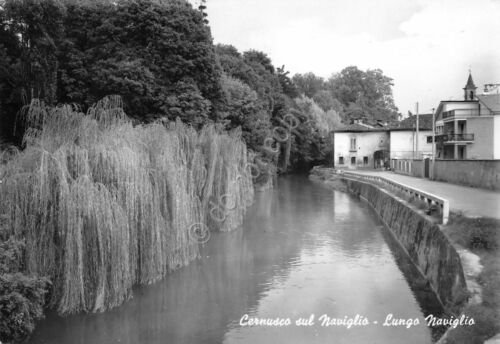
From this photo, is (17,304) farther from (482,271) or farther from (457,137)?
(457,137)

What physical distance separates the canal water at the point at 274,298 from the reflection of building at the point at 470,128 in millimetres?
26226

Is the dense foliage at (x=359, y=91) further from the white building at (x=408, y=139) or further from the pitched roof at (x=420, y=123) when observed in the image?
the white building at (x=408, y=139)

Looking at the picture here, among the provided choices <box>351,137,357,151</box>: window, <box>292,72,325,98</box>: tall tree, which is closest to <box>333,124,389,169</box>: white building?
<box>351,137,357,151</box>: window

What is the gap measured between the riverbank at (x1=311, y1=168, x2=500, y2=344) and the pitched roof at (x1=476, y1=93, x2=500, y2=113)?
34.2m

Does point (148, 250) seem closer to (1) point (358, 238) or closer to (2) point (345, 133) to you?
(1) point (358, 238)

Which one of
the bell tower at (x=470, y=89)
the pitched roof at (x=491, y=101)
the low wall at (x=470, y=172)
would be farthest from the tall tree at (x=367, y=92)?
the low wall at (x=470, y=172)

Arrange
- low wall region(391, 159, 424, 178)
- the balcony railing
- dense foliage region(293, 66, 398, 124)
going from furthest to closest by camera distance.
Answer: dense foliage region(293, 66, 398, 124) < the balcony railing < low wall region(391, 159, 424, 178)

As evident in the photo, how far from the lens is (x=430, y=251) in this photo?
1645 centimetres

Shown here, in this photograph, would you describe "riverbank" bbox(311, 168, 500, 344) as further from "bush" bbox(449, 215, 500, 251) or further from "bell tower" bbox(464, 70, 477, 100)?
"bell tower" bbox(464, 70, 477, 100)

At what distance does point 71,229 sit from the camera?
41.3ft

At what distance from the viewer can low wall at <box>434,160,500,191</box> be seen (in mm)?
24545

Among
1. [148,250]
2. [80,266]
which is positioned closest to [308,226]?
[148,250]

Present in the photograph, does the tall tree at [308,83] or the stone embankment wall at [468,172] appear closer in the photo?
the stone embankment wall at [468,172]

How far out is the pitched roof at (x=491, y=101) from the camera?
45.8m
